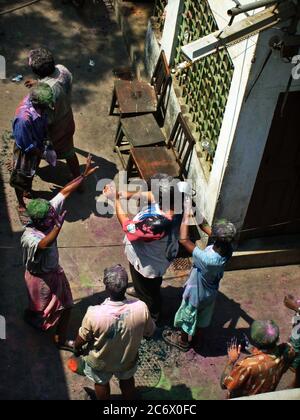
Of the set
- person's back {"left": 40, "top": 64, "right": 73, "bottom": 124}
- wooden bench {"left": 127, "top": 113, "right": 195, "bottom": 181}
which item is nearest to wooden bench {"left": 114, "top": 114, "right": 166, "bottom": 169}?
wooden bench {"left": 127, "top": 113, "right": 195, "bottom": 181}

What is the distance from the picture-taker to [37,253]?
5961mm

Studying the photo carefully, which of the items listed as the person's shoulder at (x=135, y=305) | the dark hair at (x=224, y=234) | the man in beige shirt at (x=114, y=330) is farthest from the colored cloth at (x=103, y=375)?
the dark hair at (x=224, y=234)

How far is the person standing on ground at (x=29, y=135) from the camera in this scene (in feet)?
22.7

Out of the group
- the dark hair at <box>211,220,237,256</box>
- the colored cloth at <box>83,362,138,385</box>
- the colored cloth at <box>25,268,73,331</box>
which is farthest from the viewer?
the colored cloth at <box>25,268,73,331</box>

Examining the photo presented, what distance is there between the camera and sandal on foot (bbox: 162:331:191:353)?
6926mm

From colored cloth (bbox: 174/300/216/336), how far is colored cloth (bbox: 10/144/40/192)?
7.80 feet

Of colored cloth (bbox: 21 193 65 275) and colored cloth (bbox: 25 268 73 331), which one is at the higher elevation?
colored cloth (bbox: 21 193 65 275)

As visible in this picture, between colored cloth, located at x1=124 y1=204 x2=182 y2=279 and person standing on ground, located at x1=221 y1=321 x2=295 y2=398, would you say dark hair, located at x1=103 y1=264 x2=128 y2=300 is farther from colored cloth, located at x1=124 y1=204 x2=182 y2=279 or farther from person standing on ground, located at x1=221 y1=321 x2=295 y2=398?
person standing on ground, located at x1=221 y1=321 x2=295 y2=398

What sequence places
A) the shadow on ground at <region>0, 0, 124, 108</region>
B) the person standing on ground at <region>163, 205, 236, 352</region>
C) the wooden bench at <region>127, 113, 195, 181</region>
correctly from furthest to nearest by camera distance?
the shadow on ground at <region>0, 0, 124, 108</region> → the wooden bench at <region>127, 113, 195, 181</region> → the person standing on ground at <region>163, 205, 236, 352</region>

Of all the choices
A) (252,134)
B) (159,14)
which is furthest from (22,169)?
(159,14)

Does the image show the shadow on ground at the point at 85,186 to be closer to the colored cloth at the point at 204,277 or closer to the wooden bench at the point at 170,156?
the wooden bench at the point at 170,156

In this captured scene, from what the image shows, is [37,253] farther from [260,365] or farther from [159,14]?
[159,14]
